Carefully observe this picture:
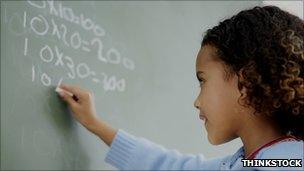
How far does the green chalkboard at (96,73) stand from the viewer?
3.06 ft

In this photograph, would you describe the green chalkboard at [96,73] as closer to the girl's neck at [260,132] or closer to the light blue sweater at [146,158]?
the light blue sweater at [146,158]

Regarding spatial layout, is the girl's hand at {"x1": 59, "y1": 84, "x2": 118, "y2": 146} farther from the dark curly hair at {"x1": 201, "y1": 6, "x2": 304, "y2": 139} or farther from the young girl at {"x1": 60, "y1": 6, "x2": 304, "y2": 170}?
the dark curly hair at {"x1": 201, "y1": 6, "x2": 304, "y2": 139}

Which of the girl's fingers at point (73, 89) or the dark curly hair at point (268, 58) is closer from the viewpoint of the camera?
the dark curly hair at point (268, 58)

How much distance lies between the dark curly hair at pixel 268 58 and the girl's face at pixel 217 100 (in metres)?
0.02

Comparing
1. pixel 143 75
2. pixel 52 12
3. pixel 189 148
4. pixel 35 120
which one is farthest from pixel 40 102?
pixel 189 148

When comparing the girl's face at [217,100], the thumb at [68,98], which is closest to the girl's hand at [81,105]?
the thumb at [68,98]

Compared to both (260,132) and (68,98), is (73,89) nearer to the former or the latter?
(68,98)

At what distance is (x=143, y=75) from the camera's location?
3.91ft

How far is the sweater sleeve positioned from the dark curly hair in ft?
0.91

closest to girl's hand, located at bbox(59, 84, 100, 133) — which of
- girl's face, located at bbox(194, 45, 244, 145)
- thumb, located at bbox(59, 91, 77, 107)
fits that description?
thumb, located at bbox(59, 91, 77, 107)

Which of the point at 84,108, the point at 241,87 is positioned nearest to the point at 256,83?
the point at 241,87

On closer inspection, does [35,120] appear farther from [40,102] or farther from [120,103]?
[120,103]

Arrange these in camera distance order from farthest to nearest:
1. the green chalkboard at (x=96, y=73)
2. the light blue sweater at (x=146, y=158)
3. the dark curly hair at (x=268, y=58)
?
the light blue sweater at (x=146, y=158) → the green chalkboard at (x=96, y=73) → the dark curly hair at (x=268, y=58)

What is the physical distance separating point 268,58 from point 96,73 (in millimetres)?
401
